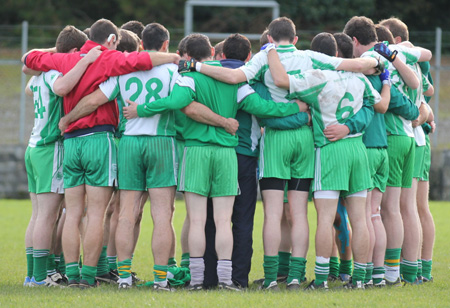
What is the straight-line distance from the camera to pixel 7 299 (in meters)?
6.52

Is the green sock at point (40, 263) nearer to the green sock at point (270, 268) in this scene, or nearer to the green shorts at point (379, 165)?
the green sock at point (270, 268)

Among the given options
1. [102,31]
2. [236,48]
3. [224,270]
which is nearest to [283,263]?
[224,270]

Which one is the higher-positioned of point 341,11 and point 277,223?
point 341,11

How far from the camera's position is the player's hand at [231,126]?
7094 millimetres

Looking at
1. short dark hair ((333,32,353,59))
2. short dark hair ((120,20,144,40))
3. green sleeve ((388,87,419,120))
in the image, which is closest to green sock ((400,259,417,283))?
green sleeve ((388,87,419,120))

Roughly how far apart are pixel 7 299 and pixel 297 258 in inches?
102

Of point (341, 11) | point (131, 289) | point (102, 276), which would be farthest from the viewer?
point (341, 11)

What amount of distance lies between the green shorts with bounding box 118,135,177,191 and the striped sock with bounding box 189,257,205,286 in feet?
2.39

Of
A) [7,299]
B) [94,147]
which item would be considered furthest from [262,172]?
[7,299]

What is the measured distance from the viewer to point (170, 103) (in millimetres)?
6945

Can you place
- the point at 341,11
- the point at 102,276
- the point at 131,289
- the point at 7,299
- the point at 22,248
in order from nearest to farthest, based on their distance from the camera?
the point at 7,299 → the point at 131,289 → the point at 102,276 → the point at 22,248 → the point at 341,11

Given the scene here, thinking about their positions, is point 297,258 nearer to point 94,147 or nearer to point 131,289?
point 131,289

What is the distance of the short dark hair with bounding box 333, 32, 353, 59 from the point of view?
7.58 m

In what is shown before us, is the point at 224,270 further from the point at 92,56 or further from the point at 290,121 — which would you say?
the point at 92,56
